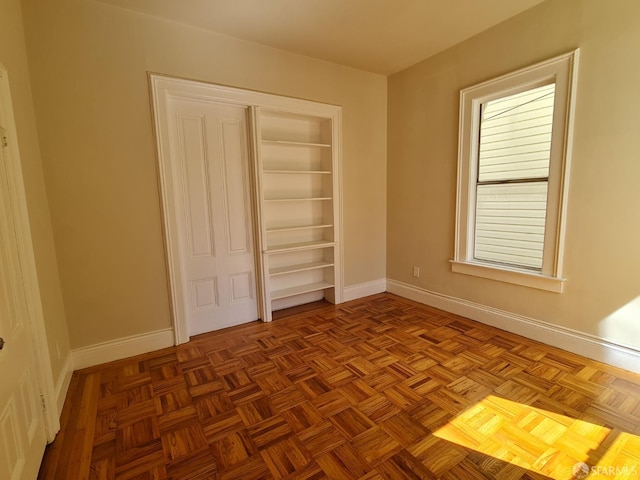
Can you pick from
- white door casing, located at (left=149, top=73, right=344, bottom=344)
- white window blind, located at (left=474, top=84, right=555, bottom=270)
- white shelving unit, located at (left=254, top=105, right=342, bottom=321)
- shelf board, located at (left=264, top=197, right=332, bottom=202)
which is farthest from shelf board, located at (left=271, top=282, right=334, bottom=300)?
white window blind, located at (left=474, top=84, right=555, bottom=270)

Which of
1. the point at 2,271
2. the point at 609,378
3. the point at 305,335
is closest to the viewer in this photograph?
the point at 2,271

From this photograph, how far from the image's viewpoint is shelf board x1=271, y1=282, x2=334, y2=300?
11.5 ft

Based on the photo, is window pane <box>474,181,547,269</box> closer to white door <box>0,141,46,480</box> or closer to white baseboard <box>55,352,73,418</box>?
white door <box>0,141,46,480</box>

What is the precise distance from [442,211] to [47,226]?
3.56 m

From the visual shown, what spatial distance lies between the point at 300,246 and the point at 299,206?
1.69ft

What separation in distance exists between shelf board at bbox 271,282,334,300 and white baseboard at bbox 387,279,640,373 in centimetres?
116

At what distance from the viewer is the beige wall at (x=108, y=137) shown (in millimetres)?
2260

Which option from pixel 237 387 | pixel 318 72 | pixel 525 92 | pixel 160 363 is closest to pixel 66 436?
pixel 160 363

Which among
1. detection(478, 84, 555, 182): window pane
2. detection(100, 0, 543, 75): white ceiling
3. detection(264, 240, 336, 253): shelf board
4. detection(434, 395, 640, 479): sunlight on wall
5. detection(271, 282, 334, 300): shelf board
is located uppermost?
detection(100, 0, 543, 75): white ceiling

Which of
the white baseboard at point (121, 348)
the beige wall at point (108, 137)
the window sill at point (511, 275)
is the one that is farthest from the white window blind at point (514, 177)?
the white baseboard at point (121, 348)

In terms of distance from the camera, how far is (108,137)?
2.45 metres

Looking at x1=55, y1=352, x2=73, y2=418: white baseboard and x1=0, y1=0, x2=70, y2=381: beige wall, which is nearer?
x1=0, y1=0, x2=70, y2=381: beige wall

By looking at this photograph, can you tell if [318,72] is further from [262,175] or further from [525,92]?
[525,92]

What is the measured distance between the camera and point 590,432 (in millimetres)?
1709
